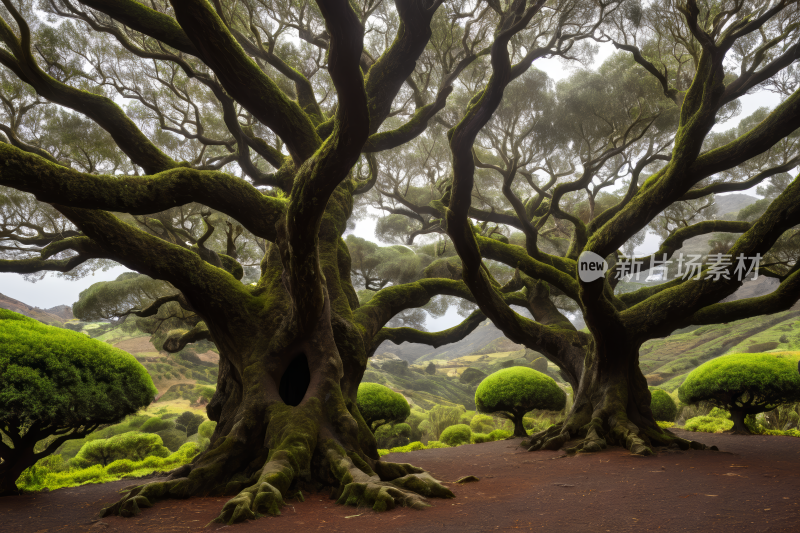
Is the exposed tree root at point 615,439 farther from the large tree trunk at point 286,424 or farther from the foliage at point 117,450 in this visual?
the foliage at point 117,450

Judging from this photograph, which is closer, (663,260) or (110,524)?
(110,524)

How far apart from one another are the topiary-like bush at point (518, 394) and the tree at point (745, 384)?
324cm

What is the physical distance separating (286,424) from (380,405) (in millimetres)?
6404

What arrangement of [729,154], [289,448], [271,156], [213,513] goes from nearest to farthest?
[213,513] < [289,448] < [729,154] < [271,156]

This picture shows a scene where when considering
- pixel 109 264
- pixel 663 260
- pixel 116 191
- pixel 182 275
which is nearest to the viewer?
pixel 116 191

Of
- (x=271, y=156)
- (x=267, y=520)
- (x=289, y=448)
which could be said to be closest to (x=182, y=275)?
(x=289, y=448)

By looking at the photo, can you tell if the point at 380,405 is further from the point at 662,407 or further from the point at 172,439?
the point at 172,439

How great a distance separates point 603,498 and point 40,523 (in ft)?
18.0

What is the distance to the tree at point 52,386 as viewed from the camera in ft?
15.5

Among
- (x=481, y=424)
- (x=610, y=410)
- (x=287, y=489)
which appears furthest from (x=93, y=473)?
(x=481, y=424)

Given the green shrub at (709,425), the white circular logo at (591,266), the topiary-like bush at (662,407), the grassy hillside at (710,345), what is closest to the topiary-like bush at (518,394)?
the green shrub at (709,425)

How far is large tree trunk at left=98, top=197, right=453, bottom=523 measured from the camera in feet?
13.7

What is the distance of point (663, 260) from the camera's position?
1131 cm

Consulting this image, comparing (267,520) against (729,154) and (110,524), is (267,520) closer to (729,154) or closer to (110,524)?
(110,524)
